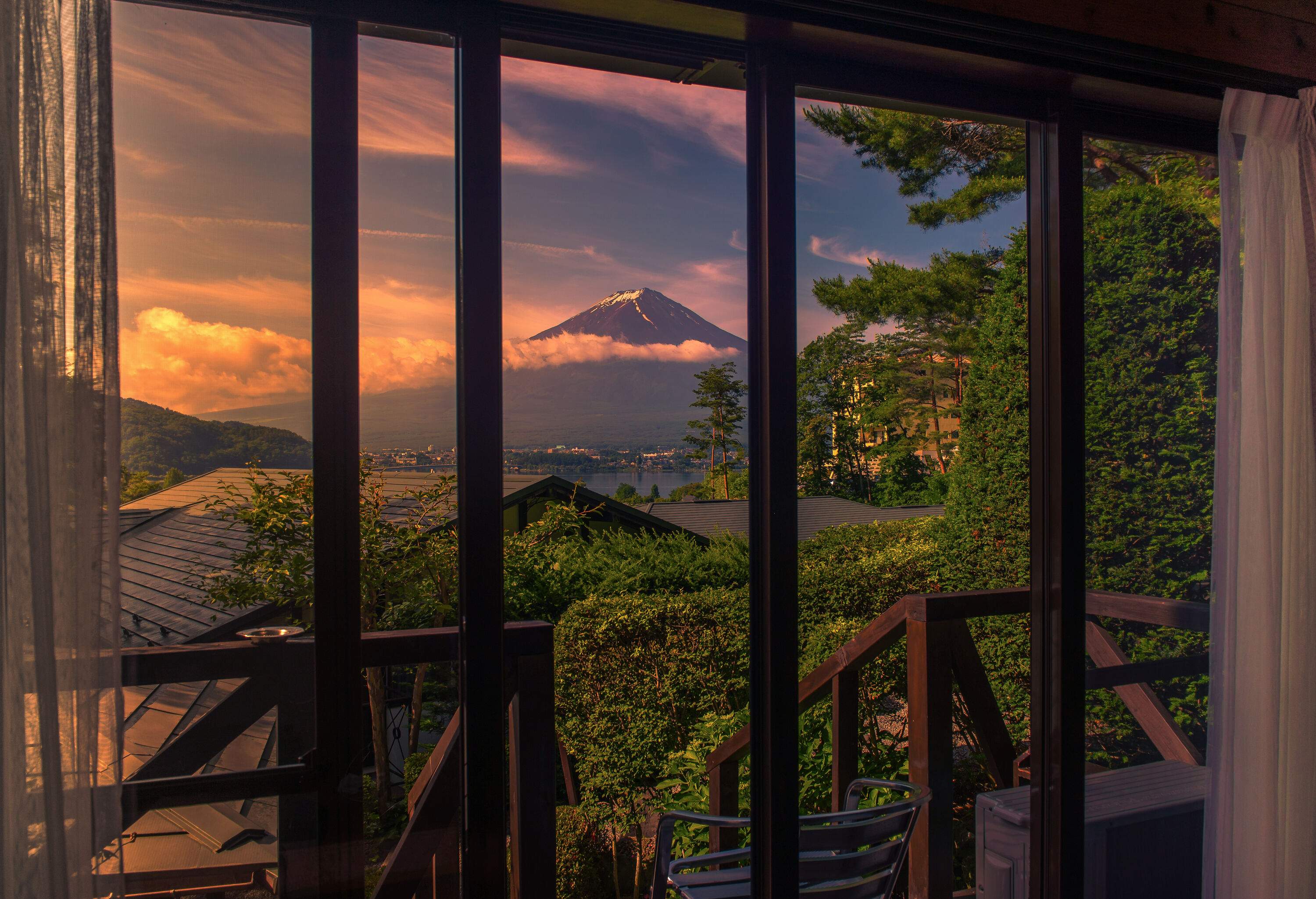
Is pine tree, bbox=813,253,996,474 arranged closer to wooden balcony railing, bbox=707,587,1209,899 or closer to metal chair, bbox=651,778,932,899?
wooden balcony railing, bbox=707,587,1209,899

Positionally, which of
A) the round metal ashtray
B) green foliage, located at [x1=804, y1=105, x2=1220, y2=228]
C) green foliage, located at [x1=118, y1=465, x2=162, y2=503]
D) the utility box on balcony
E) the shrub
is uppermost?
green foliage, located at [x1=804, y1=105, x2=1220, y2=228]

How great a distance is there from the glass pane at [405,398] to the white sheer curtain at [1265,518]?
1996 mm

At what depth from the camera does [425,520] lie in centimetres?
144

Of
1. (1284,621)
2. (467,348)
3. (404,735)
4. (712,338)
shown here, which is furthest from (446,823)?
(1284,621)

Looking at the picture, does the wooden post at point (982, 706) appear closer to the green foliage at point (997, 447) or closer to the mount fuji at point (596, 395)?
the green foliage at point (997, 447)

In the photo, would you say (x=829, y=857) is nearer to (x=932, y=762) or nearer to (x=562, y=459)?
(x=932, y=762)

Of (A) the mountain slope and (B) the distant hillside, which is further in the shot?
(A) the mountain slope

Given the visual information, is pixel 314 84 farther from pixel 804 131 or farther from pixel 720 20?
pixel 804 131

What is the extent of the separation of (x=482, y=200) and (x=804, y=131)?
79 cm

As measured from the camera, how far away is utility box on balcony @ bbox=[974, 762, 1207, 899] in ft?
6.26

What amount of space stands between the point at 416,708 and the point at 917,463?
1290 mm

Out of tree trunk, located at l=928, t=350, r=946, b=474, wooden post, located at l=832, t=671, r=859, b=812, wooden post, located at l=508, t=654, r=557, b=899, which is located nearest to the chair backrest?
wooden post, located at l=832, t=671, r=859, b=812

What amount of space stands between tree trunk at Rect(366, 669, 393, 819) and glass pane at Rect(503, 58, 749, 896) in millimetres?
307

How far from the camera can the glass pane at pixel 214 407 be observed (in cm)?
127
